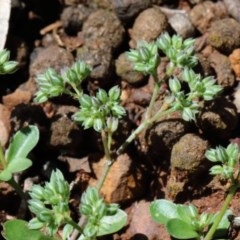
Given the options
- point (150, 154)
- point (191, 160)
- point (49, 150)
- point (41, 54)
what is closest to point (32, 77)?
point (41, 54)

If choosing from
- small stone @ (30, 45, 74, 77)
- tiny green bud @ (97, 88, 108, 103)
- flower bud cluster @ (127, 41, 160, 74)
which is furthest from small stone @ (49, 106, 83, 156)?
flower bud cluster @ (127, 41, 160, 74)

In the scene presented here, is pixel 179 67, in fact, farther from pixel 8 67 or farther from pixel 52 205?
pixel 52 205

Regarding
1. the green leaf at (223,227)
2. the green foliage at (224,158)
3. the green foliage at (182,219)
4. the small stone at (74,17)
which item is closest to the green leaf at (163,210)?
the green foliage at (182,219)

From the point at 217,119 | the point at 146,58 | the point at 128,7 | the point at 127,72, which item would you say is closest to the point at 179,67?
the point at 146,58

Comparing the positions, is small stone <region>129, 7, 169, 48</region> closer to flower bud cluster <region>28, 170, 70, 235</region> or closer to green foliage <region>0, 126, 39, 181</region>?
green foliage <region>0, 126, 39, 181</region>

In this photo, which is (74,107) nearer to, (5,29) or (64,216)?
(5,29)

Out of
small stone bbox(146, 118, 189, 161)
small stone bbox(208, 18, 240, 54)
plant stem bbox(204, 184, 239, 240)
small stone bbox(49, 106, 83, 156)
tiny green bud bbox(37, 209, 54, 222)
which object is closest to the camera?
tiny green bud bbox(37, 209, 54, 222)

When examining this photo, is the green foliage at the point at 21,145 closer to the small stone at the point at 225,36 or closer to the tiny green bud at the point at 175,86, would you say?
the tiny green bud at the point at 175,86
